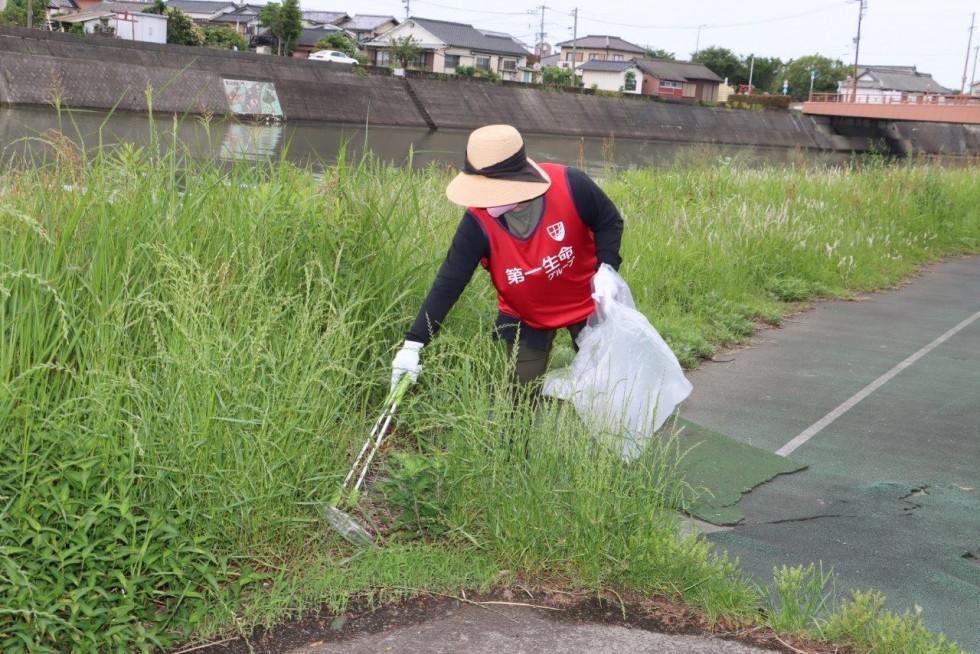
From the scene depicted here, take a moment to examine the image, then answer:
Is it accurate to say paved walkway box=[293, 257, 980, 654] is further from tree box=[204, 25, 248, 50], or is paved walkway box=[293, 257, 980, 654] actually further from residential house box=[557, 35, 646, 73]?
residential house box=[557, 35, 646, 73]

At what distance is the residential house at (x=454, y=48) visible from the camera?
243 ft

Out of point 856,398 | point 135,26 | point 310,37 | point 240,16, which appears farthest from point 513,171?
point 240,16

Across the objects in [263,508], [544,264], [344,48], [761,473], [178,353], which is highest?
[344,48]

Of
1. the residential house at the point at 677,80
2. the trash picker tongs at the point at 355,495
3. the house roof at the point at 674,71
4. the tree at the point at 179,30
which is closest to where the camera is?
the trash picker tongs at the point at 355,495

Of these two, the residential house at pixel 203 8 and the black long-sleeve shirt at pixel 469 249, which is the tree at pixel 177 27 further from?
the black long-sleeve shirt at pixel 469 249

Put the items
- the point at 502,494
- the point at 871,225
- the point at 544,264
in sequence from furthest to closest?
1. the point at 871,225
2. the point at 544,264
3. the point at 502,494

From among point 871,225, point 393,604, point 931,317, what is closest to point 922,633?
point 393,604

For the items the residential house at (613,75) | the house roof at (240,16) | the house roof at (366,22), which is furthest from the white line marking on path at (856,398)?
the house roof at (366,22)

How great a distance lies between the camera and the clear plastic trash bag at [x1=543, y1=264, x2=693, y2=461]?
436 cm

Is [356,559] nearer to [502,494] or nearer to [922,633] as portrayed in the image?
[502,494]

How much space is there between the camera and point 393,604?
350 centimetres

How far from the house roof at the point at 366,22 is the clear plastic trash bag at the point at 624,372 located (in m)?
88.5

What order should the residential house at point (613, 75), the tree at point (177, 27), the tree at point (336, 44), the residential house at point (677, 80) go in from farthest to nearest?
the residential house at point (613, 75)
the residential house at point (677, 80)
the tree at point (336, 44)
the tree at point (177, 27)

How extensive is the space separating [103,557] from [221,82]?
4232 cm
